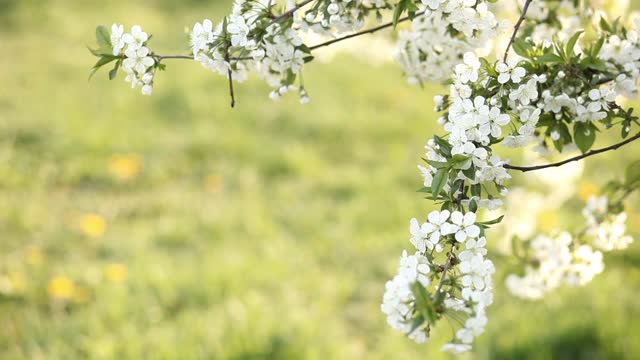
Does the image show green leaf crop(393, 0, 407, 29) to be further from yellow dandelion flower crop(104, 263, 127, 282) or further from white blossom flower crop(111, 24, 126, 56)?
yellow dandelion flower crop(104, 263, 127, 282)

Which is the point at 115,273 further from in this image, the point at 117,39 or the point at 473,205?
the point at 473,205

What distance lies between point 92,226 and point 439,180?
3296 millimetres

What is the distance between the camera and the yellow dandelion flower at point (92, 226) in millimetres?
4281

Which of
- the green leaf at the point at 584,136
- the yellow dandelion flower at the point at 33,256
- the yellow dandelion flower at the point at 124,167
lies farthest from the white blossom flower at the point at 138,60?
the yellow dandelion flower at the point at 124,167

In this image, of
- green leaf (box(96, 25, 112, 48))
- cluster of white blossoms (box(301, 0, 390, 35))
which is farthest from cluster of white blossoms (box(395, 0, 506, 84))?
green leaf (box(96, 25, 112, 48))

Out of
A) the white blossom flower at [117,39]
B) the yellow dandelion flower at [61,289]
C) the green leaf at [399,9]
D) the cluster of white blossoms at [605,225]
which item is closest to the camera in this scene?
the green leaf at [399,9]

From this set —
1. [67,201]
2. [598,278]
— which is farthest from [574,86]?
[67,201]

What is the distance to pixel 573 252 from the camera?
2416 mm

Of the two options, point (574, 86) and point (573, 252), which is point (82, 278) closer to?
point (573, 252)

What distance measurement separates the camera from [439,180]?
1399mm

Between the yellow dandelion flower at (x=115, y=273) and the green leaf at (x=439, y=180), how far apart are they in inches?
102

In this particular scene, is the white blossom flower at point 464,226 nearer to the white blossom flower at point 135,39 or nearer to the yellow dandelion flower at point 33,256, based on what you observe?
the white blossom flower at point 135,39

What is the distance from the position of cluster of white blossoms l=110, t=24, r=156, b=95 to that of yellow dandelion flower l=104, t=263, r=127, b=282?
2176 mm

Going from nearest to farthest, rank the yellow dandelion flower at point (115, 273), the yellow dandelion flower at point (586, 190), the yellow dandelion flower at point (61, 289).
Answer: the yellow dandelion flower at point (61, 289), the yellow dandelion flower at point (115, 273), the yellow dandelion flower at point (586, 190)
